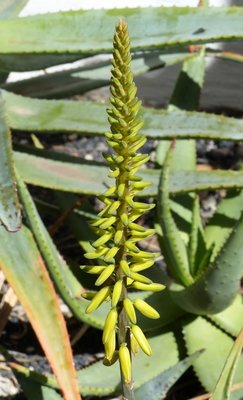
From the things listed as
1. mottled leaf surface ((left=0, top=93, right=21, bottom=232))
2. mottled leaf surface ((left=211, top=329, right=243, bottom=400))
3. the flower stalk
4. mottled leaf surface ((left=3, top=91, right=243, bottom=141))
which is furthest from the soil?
the flower stalk

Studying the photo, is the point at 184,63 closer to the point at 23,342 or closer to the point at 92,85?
the point at 92,85

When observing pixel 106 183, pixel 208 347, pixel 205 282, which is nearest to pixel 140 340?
pixel 205 282

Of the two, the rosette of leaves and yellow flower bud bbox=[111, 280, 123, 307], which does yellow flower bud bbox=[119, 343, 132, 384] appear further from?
the rosette of leaves

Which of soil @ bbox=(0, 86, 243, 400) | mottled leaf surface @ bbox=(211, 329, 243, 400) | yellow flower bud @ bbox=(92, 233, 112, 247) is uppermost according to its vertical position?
yellow flower bud @ bbox=(92, 233, 112, 247)

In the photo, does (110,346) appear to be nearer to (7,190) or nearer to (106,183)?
(7,190)

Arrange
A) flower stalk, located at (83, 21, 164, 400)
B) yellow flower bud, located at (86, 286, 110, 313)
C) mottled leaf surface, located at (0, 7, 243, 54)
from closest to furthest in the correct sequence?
1. flower stalk, located at (83, 21, 164, 400)
2. yellow flower bud, located at (86, 286, 110, 313)
3. mottled leaf surface, located at (0, 7, 243, 54)

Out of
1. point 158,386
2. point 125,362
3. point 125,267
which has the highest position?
point 125,267
